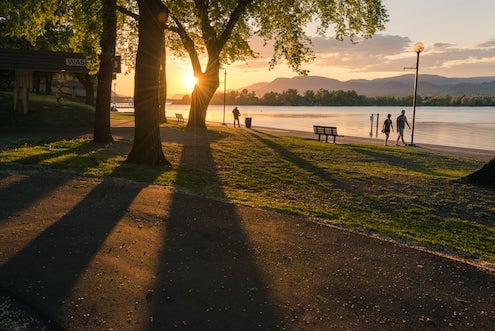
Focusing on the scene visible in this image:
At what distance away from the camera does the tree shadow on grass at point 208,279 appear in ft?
13.4

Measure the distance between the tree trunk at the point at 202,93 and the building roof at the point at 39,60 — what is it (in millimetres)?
7954

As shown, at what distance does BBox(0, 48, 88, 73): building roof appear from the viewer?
23078 mm

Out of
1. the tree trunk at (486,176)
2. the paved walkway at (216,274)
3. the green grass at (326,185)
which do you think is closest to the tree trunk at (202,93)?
the green grass at (326,185)

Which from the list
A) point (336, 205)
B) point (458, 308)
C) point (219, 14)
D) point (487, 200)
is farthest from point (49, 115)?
point (458, 308)

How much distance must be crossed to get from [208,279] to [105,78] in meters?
14.4

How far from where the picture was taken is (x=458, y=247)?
6.87m

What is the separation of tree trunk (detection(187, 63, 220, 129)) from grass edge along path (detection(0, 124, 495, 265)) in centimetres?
1121

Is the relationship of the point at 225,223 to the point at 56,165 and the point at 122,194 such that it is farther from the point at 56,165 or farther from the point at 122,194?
the point at 56,165

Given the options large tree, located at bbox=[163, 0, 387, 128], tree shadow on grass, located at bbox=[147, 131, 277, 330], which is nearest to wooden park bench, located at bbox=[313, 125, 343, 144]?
large tree, located at bbox=[163, 0, 387, 128]

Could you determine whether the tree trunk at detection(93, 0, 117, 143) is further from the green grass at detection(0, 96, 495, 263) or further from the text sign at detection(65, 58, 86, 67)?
the text sign at detection(65, 58, 86, 67)

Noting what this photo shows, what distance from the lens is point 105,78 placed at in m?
17.3

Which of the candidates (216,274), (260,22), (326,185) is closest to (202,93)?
(260,22)

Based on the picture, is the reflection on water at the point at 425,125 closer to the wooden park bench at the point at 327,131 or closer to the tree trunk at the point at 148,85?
the wooden park bench at the point at 327,131

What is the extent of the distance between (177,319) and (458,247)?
506cm
